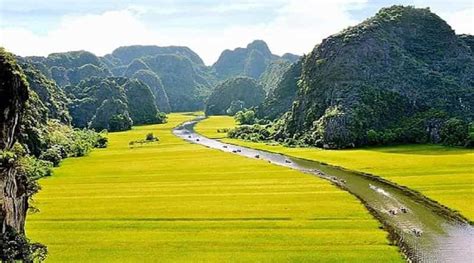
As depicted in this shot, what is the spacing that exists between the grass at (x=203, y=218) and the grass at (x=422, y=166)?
9.60 m

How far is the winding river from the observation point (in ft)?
124

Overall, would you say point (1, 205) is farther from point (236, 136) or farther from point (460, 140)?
point (236, 136)

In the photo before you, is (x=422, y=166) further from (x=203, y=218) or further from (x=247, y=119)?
(x=247, y=119)

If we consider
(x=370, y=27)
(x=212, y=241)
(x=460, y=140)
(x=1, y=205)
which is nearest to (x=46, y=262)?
(x=1, y=205)

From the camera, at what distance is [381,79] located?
12325cm

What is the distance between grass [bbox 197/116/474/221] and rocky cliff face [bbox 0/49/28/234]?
122 feet

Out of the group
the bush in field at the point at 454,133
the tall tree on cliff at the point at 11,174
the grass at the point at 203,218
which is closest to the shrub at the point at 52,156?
the grass at the point at 203,218

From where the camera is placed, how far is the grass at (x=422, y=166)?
54119mm

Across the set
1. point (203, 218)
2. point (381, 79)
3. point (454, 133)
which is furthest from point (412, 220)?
point (381, 79)

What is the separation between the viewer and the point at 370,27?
434 feet

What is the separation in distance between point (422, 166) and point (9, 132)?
184ft

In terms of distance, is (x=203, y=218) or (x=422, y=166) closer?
(x=203, y=218)

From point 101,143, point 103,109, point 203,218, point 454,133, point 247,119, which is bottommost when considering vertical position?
point 203,218

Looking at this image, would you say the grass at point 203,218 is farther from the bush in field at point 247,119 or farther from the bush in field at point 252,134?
the bush in field at point 247,119
